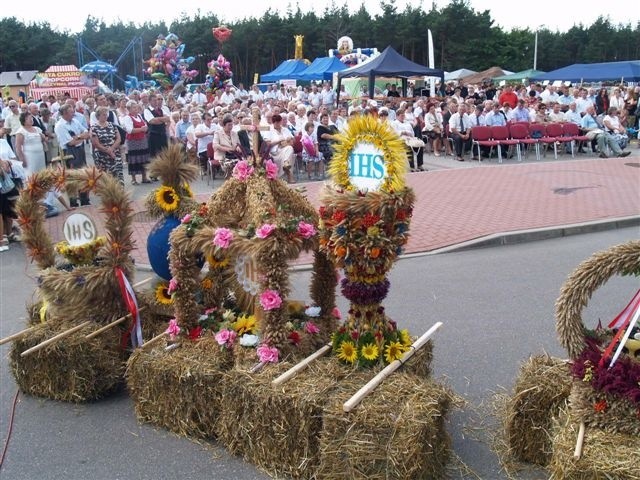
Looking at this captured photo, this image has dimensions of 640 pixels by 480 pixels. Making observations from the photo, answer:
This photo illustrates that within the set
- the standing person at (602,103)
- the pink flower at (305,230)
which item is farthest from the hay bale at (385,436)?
the standing person at (602,103)

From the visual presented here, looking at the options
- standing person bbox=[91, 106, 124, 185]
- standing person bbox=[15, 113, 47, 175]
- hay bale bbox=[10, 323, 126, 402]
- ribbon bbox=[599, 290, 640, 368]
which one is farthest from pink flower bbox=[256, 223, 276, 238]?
standing person bbox=[91, 106, 124, 185]

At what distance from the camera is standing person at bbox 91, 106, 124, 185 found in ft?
42.8

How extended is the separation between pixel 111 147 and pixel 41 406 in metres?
8.95

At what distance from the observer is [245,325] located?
183 inches

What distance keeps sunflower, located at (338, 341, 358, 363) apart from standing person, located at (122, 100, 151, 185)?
11.5m

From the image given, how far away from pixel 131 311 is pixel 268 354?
5.01 ft

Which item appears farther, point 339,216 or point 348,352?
point 348,352

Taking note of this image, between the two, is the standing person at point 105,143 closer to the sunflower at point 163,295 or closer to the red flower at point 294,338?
the sunflower at point 163,295

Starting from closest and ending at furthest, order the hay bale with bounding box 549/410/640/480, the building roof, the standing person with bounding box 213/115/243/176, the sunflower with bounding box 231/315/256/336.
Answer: the hay bale with bounding box 549/410/640/480 < the sunflower with bounding box 231/315/256/336 < the standing person with bounding box 213/115/243/176 < the building roof

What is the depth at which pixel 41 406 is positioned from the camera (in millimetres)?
5027

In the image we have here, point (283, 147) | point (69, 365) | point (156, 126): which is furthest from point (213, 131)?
point (69, 365)

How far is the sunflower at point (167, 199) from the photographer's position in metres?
5.38

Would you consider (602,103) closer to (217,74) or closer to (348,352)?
(217,74)

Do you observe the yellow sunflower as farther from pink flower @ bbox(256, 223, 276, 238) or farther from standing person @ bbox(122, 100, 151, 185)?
standing person @ bbox(122, 100, 151, 185)
